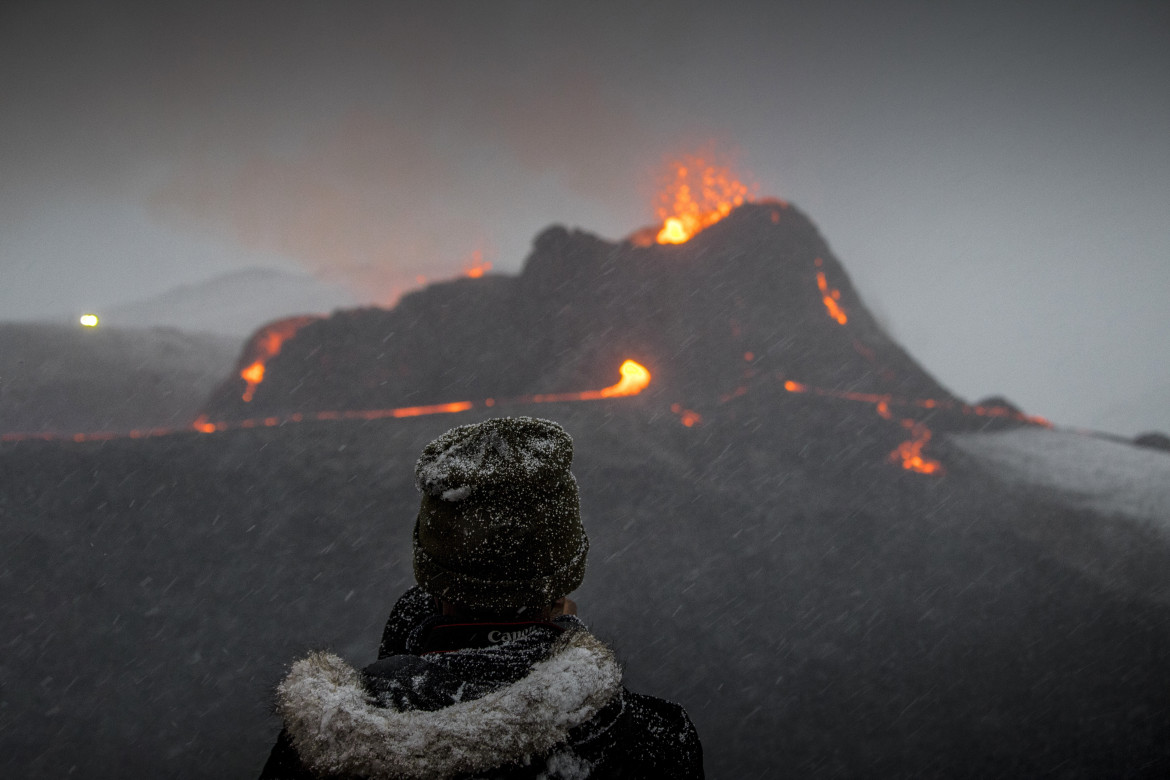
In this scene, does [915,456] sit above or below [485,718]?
below

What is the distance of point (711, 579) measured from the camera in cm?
945

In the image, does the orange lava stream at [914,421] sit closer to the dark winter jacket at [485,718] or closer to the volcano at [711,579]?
the volcano at [711,579]

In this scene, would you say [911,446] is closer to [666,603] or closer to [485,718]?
[666,603]

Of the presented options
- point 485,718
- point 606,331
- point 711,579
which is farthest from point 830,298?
point 485,718

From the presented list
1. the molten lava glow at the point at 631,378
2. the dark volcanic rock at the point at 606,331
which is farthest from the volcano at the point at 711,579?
the dark volcanic rock at the point at 606,331

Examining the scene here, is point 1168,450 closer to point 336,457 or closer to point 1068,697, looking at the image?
point 1068,697

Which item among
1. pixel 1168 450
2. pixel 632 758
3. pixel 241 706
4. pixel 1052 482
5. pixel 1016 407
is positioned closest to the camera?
pixel 632 758

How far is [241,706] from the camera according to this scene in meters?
6.89

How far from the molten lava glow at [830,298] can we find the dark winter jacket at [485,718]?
71.1 ft

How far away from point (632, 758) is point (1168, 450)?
67.0 feet

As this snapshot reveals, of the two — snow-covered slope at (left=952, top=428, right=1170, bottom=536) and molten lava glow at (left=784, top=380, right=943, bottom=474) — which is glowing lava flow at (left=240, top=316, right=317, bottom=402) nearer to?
molten lava glow at (left=784, top=380, right=943, bottom=474)

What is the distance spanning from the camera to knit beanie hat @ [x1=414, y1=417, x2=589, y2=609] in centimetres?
171

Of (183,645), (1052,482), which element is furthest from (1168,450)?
(183,645)

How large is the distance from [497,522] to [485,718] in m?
0.51
